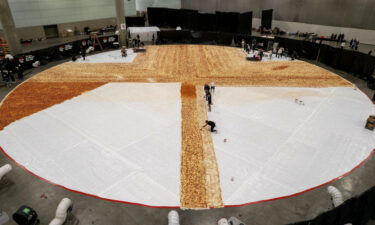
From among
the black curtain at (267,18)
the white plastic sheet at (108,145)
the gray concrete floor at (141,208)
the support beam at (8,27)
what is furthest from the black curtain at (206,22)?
the gray concrete floor at (141,208)

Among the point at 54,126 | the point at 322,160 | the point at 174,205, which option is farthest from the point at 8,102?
the point at 322,160

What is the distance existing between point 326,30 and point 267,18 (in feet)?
24.1

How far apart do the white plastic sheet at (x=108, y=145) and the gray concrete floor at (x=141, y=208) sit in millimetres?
483

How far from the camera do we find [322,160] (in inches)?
480

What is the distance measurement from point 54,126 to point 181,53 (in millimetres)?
17586

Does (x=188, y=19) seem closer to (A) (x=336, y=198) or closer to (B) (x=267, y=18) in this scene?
(B) (x=267, y=18)

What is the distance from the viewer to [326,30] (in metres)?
32.0

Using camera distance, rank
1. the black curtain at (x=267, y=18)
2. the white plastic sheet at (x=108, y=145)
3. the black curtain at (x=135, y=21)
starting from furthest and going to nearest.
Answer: the black curtain at (x=135, y=21) < the black curtain at (x=267, y=18) < the white plastic sheet at (x=108, y=145)

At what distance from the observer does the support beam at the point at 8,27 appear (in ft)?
78.6

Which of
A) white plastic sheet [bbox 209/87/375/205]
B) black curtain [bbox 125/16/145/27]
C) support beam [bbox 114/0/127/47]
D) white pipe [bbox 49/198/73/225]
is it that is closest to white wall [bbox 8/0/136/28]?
black curtain [bbox 125/16/145/27]

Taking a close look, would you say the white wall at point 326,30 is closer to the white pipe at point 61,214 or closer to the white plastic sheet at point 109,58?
the white plastic sheet at point 109,58

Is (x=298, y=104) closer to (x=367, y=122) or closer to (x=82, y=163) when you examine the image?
(x=367, y=122)

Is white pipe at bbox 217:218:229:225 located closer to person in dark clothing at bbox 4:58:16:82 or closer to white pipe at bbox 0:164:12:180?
white pipe at bbox 0:164:12:180

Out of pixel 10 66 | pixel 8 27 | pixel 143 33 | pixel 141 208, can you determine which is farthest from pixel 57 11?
pixel 141 208
